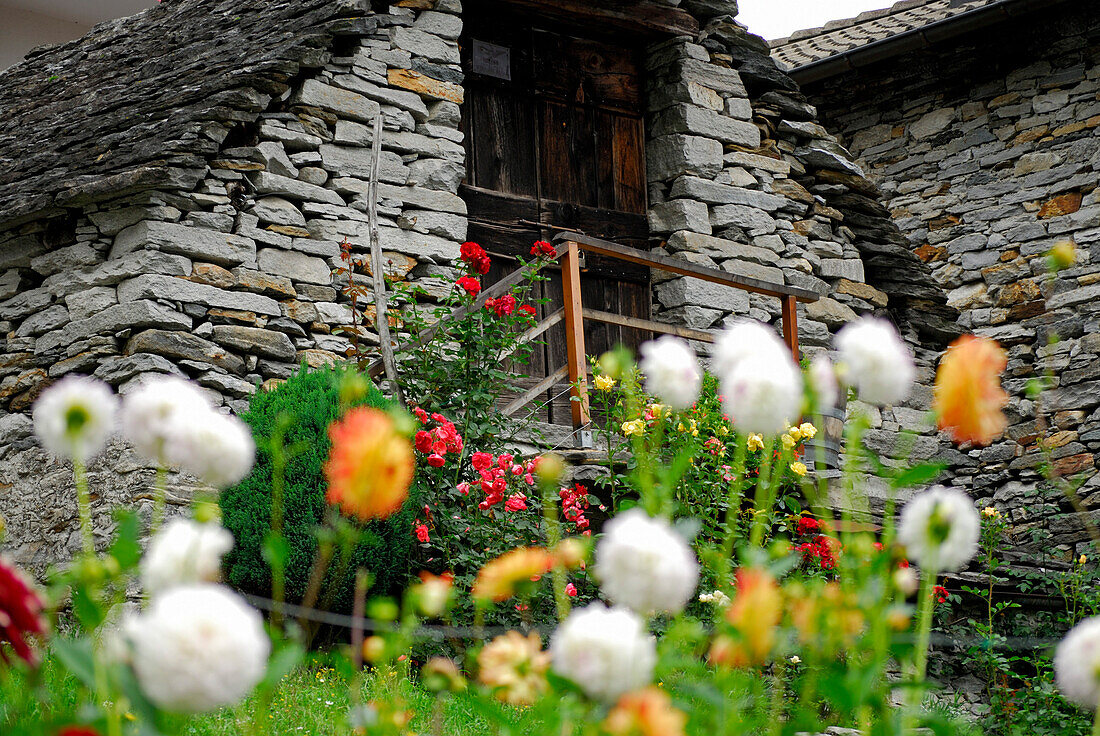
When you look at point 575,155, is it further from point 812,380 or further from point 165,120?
point 812,380

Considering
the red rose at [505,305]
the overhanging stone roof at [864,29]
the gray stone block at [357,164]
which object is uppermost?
the overhanging stone roof at [864,29]

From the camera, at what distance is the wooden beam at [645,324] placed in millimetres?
5699

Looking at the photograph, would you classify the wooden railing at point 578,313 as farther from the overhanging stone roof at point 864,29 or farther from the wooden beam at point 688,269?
the overhanging stone roof at point 864,29

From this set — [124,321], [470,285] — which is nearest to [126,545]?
[470,285]

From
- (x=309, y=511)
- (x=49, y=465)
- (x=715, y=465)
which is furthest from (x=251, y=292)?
(x=715, y=465)

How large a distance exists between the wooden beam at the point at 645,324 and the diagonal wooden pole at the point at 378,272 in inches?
41.5

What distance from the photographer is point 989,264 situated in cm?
813

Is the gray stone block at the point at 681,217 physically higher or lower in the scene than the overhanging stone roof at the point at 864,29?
lower

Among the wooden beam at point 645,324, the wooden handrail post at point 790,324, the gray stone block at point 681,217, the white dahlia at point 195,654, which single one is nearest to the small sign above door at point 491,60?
the gray stone block at point 681,217

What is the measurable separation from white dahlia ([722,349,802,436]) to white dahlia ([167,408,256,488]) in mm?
536

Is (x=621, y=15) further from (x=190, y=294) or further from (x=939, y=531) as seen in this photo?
(x=939, y=531)

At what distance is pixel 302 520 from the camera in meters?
4.05

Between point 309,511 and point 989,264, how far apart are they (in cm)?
590

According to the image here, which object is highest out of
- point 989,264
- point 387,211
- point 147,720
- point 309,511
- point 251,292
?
point 989,264
